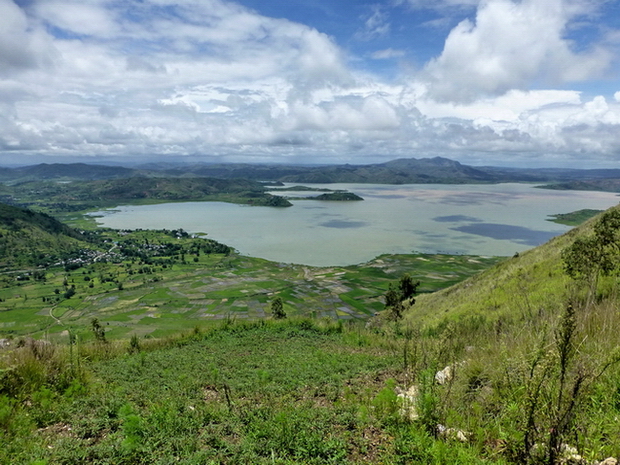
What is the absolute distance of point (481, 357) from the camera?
20.6 feet

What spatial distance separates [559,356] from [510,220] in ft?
511

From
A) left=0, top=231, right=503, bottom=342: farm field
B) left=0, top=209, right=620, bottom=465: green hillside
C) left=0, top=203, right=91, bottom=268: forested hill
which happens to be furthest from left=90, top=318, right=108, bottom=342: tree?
left=0, top=203, right=91, bottom=268: forested hill

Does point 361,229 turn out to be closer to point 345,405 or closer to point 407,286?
point 407,286

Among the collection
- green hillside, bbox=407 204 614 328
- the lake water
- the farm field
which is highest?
green hillside, bbox=407 204 614 328

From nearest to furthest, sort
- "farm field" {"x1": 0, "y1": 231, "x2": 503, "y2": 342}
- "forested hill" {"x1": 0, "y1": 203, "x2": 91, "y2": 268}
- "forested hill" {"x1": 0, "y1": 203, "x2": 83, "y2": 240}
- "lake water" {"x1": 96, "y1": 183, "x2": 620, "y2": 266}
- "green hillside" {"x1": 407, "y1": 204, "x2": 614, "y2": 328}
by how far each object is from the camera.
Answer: "green hillside" {"x1": 407, "y1": 204, "x2": 614, "y2": 328}
"farm field" {"x1": 0, "y1": 231, "x2": 503, "y2": 342}
"lake water" {"x1": 96, "y1": 183, "x2": 620, "y2": 266}
"forested hill" {"x1": 0, "y1": 203, "x2": 91, "y2": 268}
"forested hill" {"x1": 0, "y1": 203, "x2": 83, "y2": 240}

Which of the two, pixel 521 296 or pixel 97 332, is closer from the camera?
pixel 521 296

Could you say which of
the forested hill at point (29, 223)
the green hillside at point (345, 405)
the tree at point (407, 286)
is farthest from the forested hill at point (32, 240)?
the green hillside at point (345, 405)

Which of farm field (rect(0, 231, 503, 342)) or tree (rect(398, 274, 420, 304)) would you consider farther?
farm field (rect(0, 231, 503, 342))

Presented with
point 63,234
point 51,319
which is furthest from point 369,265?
point 63,234

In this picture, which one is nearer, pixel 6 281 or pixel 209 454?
pixel 209 454

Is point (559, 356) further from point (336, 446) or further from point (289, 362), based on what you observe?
point (289, 362)

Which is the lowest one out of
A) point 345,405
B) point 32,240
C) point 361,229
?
point 32,240

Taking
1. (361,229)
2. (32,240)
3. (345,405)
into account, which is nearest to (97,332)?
(345,405)

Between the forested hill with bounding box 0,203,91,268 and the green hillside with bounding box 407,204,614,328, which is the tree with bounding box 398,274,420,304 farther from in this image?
the forested hill with bounding box 0,203,91,268
